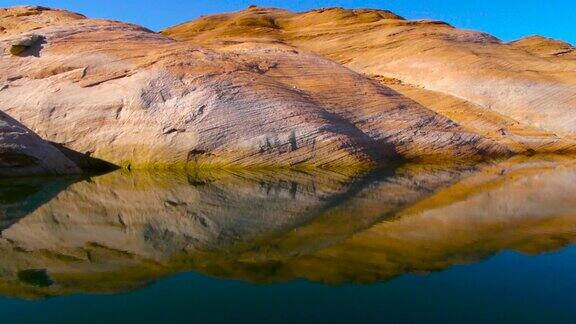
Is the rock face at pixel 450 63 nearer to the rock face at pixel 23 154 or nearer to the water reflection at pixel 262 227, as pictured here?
the water reflection at pixel 262 227

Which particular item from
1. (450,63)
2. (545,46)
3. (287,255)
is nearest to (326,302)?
(287,255)

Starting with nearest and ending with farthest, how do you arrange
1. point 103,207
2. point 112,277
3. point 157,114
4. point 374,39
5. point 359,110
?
point 112,277 < point 103,207 < point 157,114 < point 359,110 < point 374,39

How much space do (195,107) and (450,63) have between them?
17649mm

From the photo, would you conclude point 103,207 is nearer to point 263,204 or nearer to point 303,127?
point 263,204

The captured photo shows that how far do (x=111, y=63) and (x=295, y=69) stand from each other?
708 centimetres

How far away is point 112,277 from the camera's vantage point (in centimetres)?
643

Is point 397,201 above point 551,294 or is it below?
above

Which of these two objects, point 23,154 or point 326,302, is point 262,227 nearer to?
point 326,302

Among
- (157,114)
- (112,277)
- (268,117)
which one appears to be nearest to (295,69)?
(268,117)

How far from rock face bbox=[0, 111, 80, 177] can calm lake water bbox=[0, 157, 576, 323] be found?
302 cm

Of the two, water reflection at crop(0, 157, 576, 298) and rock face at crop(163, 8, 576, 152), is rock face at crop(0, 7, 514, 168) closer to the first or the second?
water reflection at crop(0, 157, 576, 298)

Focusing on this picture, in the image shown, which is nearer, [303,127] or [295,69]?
[303,127]

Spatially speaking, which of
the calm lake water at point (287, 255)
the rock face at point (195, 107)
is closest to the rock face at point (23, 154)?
the rock face at point (195, 107)

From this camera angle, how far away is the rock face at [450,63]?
89.3 ft
